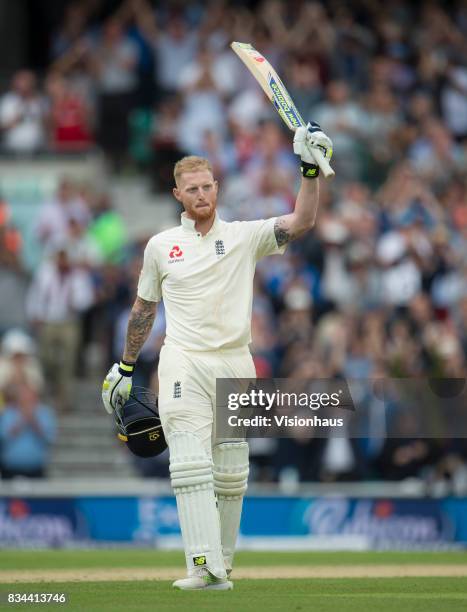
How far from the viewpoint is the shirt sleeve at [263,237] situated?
8.84 metres

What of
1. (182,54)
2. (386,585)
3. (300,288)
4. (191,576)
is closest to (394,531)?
(300,288)

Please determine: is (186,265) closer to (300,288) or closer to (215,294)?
(215,294)

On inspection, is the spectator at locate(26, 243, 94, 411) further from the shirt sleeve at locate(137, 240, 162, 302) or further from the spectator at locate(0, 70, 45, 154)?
the shirt sleeve at locate(137, 240, 162, 302)

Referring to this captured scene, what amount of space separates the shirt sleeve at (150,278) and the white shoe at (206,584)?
1.63 meters

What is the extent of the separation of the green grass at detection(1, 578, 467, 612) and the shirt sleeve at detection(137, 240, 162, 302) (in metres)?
1.70

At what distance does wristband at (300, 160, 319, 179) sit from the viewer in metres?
8.51

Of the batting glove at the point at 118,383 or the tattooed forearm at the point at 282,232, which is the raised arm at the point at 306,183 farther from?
the batting glove at the point at 118,383

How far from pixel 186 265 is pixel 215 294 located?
0.24 m

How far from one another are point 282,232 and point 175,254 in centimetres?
63

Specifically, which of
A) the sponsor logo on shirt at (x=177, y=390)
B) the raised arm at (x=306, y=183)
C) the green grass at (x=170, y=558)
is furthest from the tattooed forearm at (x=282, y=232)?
the green grass at (x=170, y=558)

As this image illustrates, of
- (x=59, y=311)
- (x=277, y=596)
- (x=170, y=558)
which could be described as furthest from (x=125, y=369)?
(x=59, y=311)

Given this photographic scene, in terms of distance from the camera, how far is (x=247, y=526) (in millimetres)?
14875

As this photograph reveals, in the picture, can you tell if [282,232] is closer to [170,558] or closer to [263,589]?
[263,589]

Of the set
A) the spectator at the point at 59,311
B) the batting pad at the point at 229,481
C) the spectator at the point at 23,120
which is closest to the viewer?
the batting pad at the point at 229,481
